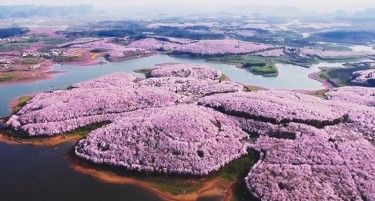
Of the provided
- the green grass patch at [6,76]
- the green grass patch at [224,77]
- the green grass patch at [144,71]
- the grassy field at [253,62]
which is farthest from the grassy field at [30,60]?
the green grass patch at [224,77]

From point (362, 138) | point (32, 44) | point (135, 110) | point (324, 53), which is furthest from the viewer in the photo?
point (32, 44)

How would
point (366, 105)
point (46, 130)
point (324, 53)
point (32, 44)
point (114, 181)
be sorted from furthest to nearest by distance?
point (32, 44) < point (324, 53) < point (366, 105) < point (46, 130) < point (114, 181)

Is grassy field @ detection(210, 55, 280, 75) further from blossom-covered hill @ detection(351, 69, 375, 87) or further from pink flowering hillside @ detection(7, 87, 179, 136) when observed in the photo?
pink flowering hillside @ detection(7, 87, 179, 136)

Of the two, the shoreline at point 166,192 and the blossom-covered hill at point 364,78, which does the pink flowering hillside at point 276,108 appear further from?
the blossom-covered hill at point 364,78

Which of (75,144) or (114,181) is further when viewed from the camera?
(75,144)

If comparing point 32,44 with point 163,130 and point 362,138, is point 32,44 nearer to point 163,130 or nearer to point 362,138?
point 163,130

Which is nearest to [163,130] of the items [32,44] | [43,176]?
[43,176]

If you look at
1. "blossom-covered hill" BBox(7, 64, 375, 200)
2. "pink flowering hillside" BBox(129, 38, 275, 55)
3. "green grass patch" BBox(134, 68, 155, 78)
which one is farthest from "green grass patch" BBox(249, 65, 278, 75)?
"blossom-covered hill" BBox(7, 64, 375, 200)
